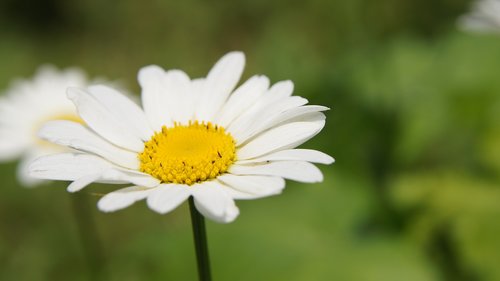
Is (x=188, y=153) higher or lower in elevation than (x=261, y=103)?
lower

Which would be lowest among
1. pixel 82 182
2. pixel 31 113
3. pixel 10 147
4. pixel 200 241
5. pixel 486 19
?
pixel 200 241

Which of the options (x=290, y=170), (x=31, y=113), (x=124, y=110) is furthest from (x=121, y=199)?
(x=31, y=113)

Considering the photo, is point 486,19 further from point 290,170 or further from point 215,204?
point 215,204

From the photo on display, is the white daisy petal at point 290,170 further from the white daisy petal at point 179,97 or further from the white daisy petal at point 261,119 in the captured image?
the white daisy petal at point 179,97

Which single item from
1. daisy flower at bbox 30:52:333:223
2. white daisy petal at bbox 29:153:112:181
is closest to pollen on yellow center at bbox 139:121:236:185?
daisy flower at bbox 30:52:333:223

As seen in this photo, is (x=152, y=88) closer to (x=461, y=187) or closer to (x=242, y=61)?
(x=242, y=61)

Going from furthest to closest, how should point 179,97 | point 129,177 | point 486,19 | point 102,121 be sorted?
point 486,19 < point 179,97 < point 102,121 < point 129,177

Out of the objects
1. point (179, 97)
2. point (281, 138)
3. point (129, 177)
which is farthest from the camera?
point (179, 97)

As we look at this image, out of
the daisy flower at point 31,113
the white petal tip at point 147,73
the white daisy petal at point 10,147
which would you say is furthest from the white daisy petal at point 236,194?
the white daisy petal at point 10,147
